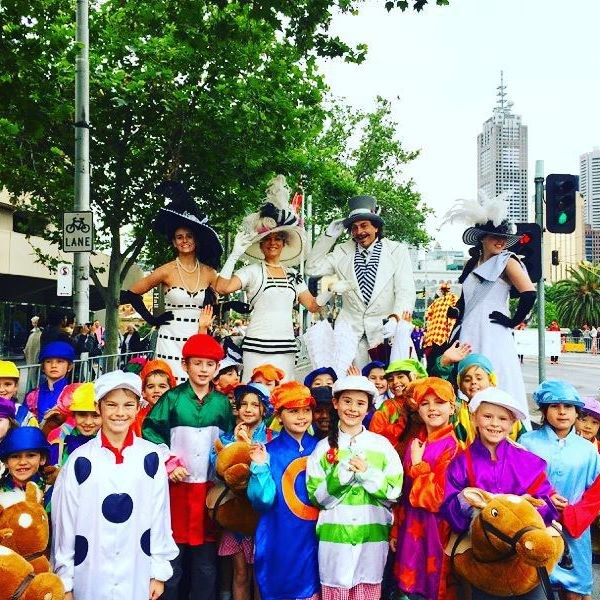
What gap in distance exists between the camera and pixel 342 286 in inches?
223

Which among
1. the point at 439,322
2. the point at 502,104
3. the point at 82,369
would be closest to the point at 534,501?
the point at 439,322

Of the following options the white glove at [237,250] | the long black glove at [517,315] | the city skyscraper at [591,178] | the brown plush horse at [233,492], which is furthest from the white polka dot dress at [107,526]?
the city skyscraper at [591,178]

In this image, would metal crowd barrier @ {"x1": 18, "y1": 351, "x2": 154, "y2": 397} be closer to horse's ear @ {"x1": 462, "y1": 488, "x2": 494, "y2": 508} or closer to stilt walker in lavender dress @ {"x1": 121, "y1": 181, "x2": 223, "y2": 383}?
stilt walker in lavender dress @ {"x1": 121, "y1": 181, "x2": 223, "y2": 383}

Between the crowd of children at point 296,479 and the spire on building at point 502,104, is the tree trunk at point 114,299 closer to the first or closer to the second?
the crowd of children at point 296,479

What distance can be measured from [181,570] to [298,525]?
35.5 inches

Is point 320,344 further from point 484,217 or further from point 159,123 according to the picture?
point 159,123

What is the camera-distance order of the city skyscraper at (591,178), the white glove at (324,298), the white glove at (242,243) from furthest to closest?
1. the city skyscraper at (591,178)
2. the white glove at (324,298)
3. the white glove at (242,243)

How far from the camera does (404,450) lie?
4.12 m

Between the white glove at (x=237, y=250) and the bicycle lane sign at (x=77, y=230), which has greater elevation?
the bicycle lane sign at (x=77, y=230)

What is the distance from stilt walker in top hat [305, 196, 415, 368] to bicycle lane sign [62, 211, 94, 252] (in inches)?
219

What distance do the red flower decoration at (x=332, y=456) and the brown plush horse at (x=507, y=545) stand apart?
710 mm

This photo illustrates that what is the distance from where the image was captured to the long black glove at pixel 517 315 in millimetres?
5115

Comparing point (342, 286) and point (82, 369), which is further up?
point (342, 286)

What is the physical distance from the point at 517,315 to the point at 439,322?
220cm
